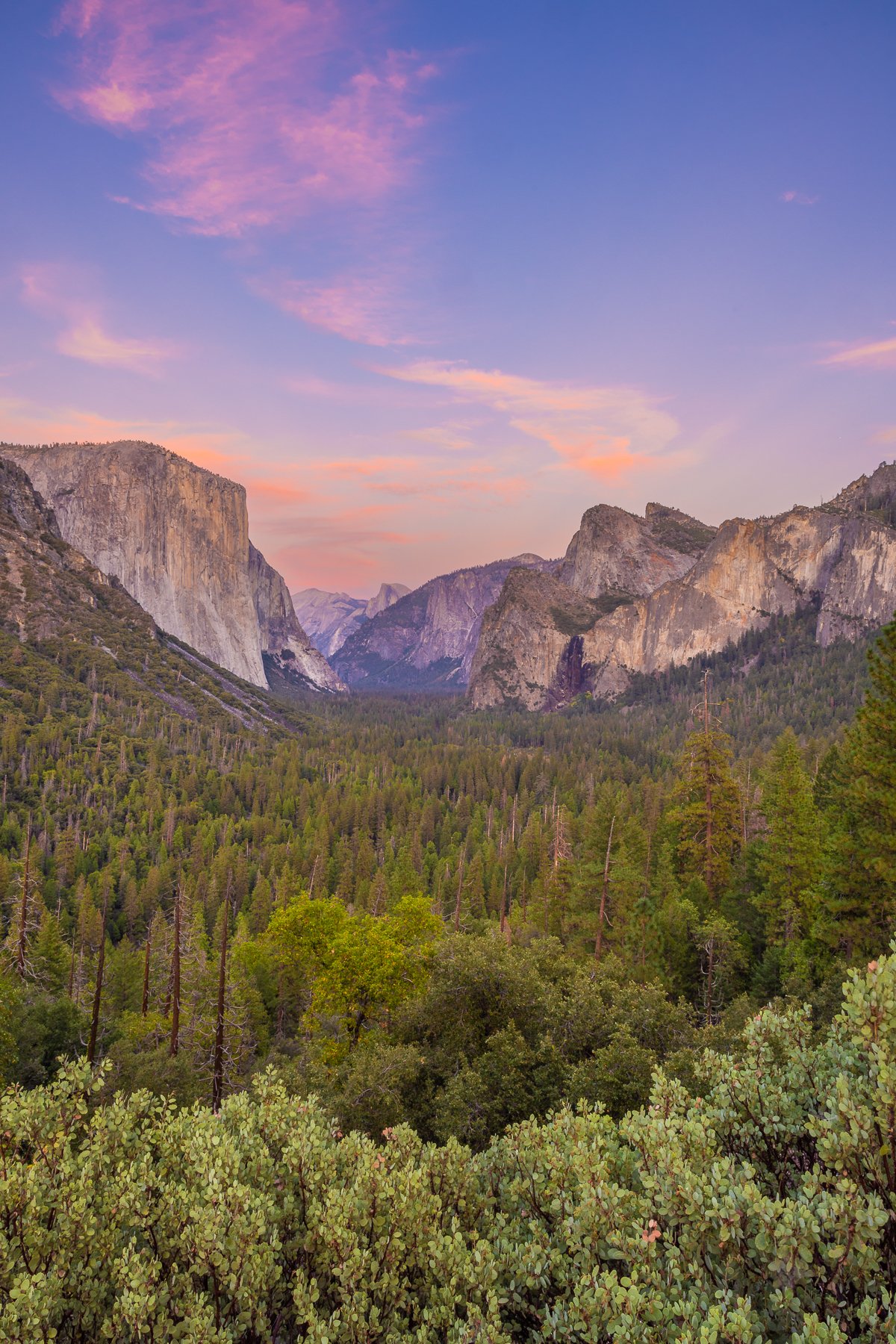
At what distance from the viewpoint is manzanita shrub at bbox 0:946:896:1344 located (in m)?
5.78

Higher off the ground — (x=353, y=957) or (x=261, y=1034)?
(x=353, y=957)

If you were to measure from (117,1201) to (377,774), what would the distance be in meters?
130

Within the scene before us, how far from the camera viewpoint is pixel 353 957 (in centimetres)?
2327

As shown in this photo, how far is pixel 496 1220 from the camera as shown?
7840mm

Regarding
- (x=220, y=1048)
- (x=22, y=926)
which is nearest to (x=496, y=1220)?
(x=220, y=1048)

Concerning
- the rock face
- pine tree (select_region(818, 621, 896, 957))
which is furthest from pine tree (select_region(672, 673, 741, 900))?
the rock face

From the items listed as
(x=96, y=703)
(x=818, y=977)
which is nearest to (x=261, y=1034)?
(x=818, y=977)

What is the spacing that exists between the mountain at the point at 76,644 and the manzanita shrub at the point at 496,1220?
451 ft

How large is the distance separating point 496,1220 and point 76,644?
174 metres

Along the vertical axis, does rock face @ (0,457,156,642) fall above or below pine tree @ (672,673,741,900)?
above

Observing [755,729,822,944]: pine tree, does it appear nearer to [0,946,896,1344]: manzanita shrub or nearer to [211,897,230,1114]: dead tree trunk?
[0,946,896,1344]: manzanita shrub

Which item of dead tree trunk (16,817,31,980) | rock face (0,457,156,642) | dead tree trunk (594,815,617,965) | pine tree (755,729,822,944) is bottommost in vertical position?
dead tree trunk (16,817,31,980)

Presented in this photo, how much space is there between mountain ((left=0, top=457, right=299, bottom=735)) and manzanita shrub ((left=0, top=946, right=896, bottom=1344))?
137392 mm

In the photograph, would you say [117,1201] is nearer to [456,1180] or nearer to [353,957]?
[456,1180]
